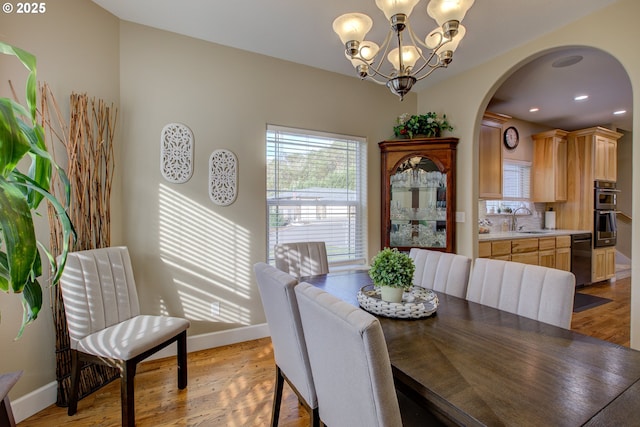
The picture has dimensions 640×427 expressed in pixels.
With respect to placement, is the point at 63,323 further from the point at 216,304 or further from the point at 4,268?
the point at 4,268

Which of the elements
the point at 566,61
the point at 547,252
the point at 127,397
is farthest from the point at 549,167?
the point at 127,397

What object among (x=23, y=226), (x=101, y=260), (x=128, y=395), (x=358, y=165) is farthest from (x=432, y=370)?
(x=358, y=165)

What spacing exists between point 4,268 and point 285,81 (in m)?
2.74

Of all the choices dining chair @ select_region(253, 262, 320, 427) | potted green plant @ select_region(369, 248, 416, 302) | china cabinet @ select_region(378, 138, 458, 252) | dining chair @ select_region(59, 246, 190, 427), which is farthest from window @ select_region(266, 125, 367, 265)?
potted green plant @ select_region(369, 248, 416, 302)

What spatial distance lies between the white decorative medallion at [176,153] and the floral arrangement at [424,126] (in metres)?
2.30

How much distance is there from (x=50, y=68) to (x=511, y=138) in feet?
18.1

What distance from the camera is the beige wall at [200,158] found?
243 centimetres

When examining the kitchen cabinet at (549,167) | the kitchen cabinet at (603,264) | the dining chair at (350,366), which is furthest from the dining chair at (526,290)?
the kitchen cabinet at (603,264)

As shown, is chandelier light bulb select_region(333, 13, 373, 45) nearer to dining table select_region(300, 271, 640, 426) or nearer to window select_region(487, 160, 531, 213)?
dining table select_region(300, 271, 640, 426)

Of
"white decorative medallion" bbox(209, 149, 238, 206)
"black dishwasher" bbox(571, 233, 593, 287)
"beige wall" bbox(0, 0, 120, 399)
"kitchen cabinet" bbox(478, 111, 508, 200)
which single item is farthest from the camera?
"black dishwasher" bbox(571, 233, 593, 287)

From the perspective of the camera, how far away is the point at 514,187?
4.87 metres

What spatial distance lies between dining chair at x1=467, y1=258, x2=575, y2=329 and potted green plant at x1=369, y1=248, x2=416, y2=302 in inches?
22.4

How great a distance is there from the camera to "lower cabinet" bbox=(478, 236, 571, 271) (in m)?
3.56

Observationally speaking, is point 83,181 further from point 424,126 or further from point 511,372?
point 424,126
